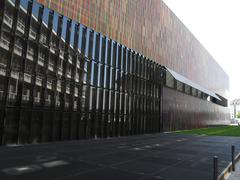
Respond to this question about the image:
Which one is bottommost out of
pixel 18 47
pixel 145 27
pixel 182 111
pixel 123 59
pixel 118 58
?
pixel 182 111

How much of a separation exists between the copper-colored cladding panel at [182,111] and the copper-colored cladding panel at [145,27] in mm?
5843

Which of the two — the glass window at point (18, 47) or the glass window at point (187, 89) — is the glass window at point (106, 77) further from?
the glass window at point (187, 89)

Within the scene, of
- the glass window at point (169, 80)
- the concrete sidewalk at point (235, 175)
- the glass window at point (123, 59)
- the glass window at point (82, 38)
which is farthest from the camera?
the glass window at point (169, 80)

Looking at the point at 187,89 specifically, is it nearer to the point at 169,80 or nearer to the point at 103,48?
the point at 169,80

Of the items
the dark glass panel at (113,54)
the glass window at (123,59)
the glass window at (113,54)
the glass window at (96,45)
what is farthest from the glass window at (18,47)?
the glass window at (123,59)

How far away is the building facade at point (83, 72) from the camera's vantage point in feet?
52.3

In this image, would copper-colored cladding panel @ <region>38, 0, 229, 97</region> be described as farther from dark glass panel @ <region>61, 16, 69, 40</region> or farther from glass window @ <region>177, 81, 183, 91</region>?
glass window @ <region>177, 81, 183, 91</region>

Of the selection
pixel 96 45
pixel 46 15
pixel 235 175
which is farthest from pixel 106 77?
pixel 235 175

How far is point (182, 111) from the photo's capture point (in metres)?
45.3

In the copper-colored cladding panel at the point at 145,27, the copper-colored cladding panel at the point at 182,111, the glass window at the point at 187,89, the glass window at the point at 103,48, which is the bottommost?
the copper-colored cladding panel at the point at 182,111

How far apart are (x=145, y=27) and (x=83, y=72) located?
1713 cm

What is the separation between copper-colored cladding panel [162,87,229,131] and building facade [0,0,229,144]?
1.50 ft

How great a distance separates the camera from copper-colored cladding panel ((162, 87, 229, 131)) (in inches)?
1533

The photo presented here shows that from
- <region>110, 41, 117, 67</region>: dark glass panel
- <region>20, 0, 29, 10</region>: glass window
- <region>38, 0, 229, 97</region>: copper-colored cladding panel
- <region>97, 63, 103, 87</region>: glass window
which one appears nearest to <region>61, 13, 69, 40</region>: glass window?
<region>38, 0, 229, 97</region>: copper-colored cladding panel
